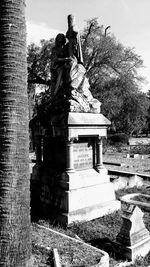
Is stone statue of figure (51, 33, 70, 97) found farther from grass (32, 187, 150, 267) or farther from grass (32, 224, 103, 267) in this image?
grass (32, 224, 103, 267)

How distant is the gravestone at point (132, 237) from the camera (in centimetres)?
462

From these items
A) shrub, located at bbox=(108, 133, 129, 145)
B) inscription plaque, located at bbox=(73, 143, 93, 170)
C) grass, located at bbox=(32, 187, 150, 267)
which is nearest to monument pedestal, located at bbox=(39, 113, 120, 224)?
inscription plaque, located at bbox=(73, 143, 93, 170)

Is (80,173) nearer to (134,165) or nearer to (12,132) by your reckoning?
(12,132)

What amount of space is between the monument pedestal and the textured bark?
2.70 metres

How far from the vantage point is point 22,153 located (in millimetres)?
3572

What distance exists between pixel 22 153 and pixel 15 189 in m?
0.48

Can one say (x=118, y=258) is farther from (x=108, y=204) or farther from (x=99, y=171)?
(x=99, y=171)

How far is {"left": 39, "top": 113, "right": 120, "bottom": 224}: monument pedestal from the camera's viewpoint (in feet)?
21.0

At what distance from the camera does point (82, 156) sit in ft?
23.7

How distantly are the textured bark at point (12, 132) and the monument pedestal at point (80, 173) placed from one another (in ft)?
8.86

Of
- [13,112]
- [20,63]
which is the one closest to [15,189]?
[13,112]

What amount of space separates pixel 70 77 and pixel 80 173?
2.57 metres

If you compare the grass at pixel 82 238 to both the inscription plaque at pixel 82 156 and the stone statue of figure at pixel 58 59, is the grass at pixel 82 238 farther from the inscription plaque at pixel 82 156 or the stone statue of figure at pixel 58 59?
the stone statue of figure at pixel 58 59

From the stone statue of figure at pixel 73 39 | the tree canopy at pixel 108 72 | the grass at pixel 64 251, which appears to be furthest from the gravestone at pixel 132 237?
the tree canopy at pixel 108 72
